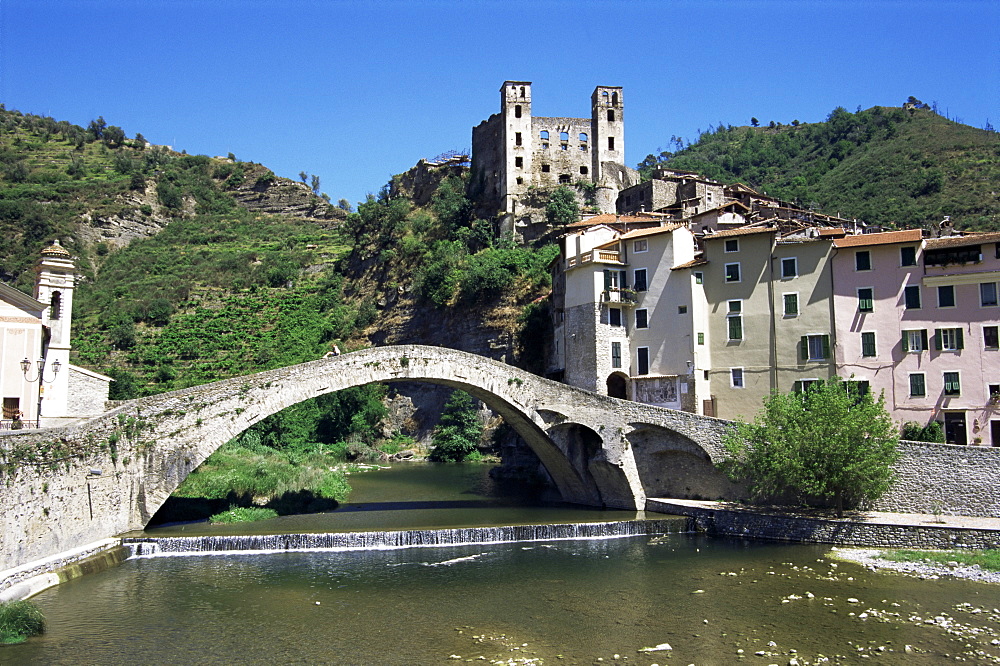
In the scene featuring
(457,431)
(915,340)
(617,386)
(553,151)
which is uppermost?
(553,151)

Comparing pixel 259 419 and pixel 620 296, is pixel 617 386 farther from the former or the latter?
pixel 259 419

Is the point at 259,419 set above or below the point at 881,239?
below

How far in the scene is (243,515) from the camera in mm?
32344

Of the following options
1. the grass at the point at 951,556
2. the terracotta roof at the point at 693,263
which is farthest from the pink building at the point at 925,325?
the grass at the point at 951,556

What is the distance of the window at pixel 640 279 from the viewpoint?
41.9 meters

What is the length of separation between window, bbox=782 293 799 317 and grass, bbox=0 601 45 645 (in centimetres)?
3112

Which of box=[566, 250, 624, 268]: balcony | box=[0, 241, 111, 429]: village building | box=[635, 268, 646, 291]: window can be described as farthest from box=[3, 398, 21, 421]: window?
box=[635, 268, 646, 291]: window

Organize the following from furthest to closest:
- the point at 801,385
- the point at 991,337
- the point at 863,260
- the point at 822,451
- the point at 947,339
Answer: the point at 801,385 < the point at 863,260 < the point at 947,339 < the point at 991,337 < the point at 822,451

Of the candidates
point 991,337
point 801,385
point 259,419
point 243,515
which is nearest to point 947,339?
point 991,337

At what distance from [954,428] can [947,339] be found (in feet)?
12.3

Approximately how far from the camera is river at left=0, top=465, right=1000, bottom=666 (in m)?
17.7

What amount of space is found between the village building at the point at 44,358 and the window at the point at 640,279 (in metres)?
25.2

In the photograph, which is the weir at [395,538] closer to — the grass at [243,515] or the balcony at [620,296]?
the grass at [243,515]

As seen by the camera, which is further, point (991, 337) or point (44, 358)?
point (991, 337)
